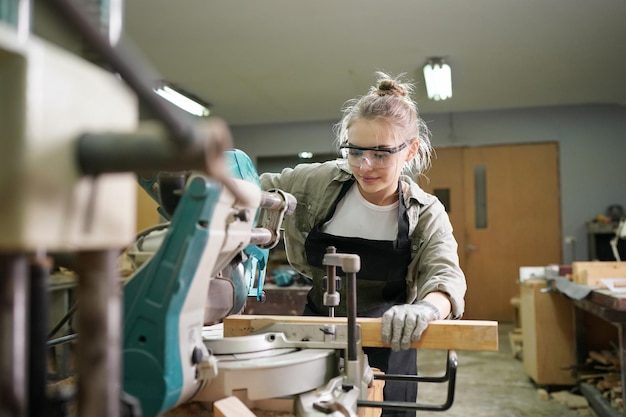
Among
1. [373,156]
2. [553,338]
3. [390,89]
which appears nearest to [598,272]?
[553,338]

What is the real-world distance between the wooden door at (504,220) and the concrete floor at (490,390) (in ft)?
4.78

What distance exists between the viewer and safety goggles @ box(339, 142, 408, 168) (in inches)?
65.4

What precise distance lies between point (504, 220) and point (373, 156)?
18.7 feet

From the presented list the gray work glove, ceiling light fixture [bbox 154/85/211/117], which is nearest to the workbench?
the gray work glove

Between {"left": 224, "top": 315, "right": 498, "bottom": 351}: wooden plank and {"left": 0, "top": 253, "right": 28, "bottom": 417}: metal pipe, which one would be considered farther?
{"left": 224, "top": 315, "right": 498, "bottom": 351}: wooden plank

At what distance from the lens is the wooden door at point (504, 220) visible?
6.81 m

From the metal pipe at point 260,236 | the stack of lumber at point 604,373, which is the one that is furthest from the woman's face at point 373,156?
the stack of lumber at point 604,373

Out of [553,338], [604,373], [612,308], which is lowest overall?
[604,373]

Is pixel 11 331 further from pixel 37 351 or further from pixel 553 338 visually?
pixel 553 338

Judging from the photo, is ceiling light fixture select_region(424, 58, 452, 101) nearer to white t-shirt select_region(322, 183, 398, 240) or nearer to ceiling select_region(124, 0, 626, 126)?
ceiling select_region(124, 0, 626, 126)

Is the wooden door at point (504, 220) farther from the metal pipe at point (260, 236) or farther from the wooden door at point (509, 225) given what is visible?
the metal pipe at point (260, 236)

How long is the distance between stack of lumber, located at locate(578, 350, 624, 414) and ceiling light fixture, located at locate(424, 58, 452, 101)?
278 cm

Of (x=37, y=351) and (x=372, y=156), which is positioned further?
(x=372, y=156)

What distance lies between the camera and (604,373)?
3.77 meters
